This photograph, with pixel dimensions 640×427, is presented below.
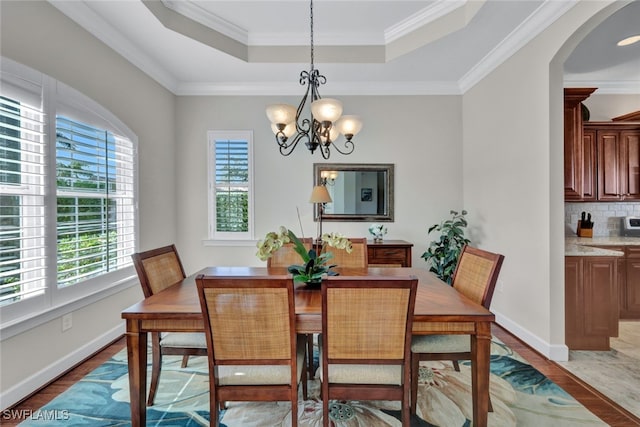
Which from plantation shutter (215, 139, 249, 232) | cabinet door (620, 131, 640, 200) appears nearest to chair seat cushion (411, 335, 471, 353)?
plantation shutter (215, 139, 249, 232)

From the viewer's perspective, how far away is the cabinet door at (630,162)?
3354 millimetres

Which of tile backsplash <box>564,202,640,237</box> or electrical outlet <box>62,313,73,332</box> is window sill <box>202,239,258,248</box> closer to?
electrical outlet <box>62,313,73,332</box>

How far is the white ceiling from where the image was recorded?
2578 mm

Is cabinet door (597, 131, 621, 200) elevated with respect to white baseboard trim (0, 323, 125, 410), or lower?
elevated

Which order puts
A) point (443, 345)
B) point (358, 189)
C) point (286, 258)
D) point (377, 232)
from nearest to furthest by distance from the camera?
point (443, 345)
point (286, 258)
point (377, 232)
point (358, 189)

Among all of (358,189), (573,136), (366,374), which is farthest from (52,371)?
(573,136)

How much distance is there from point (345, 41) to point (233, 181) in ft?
7.06

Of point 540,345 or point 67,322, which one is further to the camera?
point 540,345

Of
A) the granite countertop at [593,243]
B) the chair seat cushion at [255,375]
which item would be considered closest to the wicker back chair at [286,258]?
the chair seat cushion at [255,375]

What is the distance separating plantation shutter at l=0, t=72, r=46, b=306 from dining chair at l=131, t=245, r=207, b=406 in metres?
0.81

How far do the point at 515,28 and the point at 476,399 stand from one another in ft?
9.94

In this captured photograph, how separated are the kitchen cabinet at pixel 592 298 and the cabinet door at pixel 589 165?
123 centimetres

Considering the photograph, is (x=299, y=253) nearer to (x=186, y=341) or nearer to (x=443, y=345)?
(x=186, y=341)

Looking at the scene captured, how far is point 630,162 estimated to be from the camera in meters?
3.37
